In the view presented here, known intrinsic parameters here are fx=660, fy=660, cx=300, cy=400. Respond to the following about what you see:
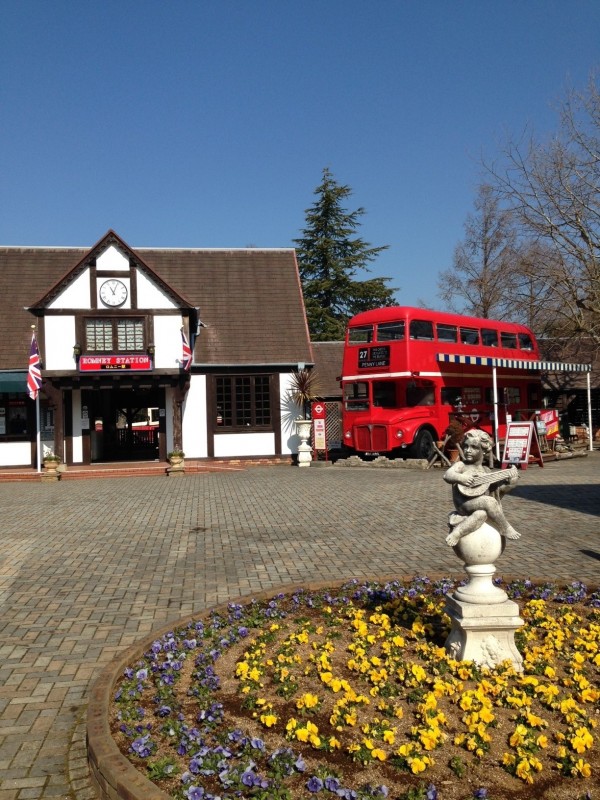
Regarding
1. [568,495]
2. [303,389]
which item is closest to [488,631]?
[568,495]

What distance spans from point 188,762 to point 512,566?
18.1ft

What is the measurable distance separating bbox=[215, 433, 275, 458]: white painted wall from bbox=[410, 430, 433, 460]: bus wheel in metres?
5.51

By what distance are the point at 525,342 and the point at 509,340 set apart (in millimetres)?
1446

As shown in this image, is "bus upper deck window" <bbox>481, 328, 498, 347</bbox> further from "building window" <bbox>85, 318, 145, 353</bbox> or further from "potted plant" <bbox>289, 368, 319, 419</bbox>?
"building window" <bbox>85, 318, 145, 353</bbox>

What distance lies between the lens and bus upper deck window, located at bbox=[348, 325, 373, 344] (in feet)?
72.0

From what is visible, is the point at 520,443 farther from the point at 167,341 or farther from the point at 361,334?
the point at 167,341

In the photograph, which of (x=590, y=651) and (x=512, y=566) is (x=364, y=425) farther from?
(x=590, y=651)

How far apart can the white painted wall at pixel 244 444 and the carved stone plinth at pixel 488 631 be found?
19328mm

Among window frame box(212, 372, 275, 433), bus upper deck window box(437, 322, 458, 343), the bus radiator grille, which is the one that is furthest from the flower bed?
window frame box(212, 372, 275, 433)

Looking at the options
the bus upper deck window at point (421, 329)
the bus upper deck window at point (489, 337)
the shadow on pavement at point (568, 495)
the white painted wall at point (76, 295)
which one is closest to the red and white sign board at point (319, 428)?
the bus upper deck window at point (421, 329)

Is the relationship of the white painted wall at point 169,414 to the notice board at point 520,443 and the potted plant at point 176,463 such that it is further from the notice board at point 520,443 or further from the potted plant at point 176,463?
the notice board at point 520,443

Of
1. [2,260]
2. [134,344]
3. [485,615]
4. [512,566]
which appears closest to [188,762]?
[485,615]

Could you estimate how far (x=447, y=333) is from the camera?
22266mm

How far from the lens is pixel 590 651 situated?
16.6 feet
